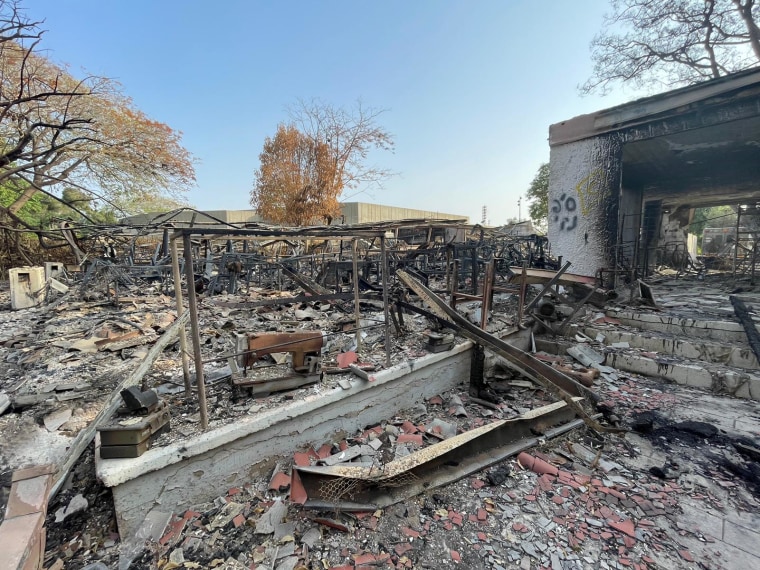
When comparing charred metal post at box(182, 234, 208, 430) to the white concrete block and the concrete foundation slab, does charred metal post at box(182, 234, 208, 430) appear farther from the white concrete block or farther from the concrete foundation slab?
the white concrete block

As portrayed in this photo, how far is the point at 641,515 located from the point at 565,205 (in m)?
6.45

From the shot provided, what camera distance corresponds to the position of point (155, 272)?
9.52 meters

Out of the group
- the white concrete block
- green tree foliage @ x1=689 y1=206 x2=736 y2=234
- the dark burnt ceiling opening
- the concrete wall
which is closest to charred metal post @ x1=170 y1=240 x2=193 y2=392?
the concrete wall

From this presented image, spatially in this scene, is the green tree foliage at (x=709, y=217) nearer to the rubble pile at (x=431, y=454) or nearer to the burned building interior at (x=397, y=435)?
the burned building interior at (x=397, y=435)

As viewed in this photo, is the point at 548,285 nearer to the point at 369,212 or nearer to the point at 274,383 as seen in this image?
the point at 274,383

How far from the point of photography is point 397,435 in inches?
126

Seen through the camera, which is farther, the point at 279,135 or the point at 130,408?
the point at 279,135

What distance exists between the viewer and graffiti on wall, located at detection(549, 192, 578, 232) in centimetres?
→ 711

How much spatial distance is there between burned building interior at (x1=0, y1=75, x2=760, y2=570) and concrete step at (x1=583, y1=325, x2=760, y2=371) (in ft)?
0.09

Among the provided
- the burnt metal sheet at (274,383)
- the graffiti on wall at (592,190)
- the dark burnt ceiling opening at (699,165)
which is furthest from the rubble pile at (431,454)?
the dark burnt ceiling opening at (699,165)

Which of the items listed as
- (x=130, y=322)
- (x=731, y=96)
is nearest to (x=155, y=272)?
(x=130, y=322)

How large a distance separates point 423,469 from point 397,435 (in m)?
0.71

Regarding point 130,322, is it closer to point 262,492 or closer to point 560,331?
point 262,492

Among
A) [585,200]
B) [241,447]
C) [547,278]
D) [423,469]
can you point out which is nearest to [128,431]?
[241,447]
